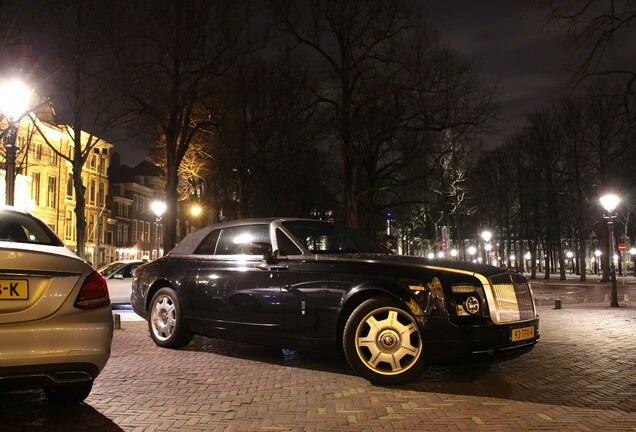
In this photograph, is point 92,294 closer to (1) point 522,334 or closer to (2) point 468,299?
(2) point 468,299

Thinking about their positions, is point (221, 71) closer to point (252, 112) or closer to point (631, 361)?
point (252, 112)

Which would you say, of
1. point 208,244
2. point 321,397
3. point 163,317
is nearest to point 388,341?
point 321,397

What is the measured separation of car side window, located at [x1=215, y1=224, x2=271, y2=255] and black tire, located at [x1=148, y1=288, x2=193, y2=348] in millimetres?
1007

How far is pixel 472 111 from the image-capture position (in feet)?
78.3

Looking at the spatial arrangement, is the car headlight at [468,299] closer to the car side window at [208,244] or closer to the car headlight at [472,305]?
the car headlight at [472,305]

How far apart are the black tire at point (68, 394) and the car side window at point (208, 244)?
3042mm

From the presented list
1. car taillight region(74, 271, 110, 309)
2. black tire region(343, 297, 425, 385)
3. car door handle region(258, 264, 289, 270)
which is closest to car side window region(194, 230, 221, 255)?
car door handle region(258, 264, 289, 270)

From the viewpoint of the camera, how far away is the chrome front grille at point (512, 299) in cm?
Answer: 572

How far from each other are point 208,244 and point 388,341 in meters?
3.20

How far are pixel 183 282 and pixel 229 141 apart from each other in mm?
17842

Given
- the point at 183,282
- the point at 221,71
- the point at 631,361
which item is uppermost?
the point at 221,71

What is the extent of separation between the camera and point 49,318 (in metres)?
4.12

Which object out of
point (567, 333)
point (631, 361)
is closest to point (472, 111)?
point (567, 333)

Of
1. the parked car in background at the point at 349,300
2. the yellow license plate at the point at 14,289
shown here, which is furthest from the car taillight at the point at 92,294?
the parked car in background at the point at 349,300
